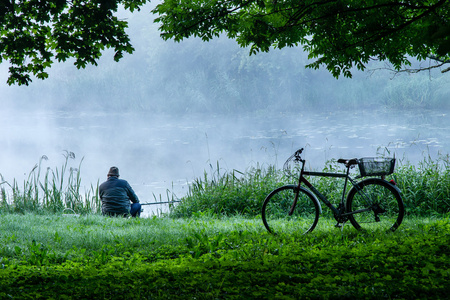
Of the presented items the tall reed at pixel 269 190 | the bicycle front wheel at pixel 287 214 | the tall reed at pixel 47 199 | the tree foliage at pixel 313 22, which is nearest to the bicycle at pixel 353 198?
the bicycle front wheel at pixel 287 214

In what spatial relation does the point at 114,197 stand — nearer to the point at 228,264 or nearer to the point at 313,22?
the point at 228,264

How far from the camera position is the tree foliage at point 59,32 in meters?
6.07

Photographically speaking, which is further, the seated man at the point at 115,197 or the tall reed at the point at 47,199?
the tall reed at the point at 47,199

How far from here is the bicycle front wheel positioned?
5969 millimetres

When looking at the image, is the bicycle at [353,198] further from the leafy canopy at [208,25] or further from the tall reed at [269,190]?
the leafy canopy at [208,25]

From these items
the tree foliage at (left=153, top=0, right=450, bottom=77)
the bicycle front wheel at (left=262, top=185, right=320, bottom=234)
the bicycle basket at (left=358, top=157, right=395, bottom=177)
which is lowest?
the bicycle front wheel at (left=262, top=185, right=320, bottom=234)

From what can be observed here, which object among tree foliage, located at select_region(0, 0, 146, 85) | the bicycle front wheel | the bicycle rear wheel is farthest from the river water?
the bicycle rear wheel

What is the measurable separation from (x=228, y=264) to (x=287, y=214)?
278 cm

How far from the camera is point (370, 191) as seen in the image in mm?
6031

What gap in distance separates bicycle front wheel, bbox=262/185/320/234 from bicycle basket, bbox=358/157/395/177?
2.51 feet

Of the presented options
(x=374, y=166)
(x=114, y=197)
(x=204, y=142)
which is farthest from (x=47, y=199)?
(x=204, y=142)

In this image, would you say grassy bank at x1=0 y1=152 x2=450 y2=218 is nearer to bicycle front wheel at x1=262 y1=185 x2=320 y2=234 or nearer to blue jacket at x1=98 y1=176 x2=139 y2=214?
bicycle front wheel at x1=262 y1=185 x2=320 y2=234

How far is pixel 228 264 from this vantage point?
440cm

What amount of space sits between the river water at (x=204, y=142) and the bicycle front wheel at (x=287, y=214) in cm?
376
